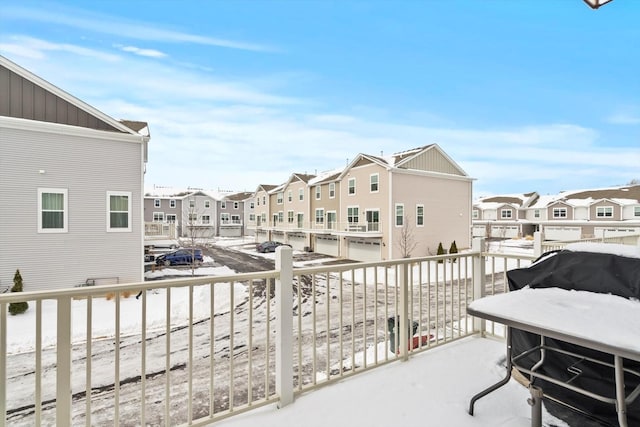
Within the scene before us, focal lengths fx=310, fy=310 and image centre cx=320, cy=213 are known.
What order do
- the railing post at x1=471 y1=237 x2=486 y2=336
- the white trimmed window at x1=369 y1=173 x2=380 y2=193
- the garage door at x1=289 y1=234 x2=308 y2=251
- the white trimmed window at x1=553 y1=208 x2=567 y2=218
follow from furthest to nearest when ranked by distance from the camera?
1. the white trimmed window at x1=553 y1=208 x2=567 y2=218
2. the garage door at x1=289 y1=234 x2=308 y2=251
3. the white trimmed window at x1=369 y1=173 x2=380 y2=193
4. the railing post at x1=471 y1=237 x2=486 y2=336

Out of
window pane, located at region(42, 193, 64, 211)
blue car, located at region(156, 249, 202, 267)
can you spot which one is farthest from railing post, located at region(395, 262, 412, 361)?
blue car, located at region(156, 249, 202, 267)

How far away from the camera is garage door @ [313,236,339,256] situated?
21766 millimetres

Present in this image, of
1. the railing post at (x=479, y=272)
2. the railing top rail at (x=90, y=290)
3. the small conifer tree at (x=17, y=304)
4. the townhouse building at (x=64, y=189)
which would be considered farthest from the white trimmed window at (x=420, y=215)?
the railing top rail at (x=90, y=290)

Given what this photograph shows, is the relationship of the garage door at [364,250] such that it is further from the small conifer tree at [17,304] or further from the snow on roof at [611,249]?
the snow on roof at [611,249]

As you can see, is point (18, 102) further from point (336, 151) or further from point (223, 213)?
point (223, 213)

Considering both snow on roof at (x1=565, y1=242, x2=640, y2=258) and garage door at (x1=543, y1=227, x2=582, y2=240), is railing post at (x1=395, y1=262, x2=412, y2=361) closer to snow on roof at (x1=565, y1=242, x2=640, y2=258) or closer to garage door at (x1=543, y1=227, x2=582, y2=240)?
snow on roof at (x1=565, y1=242, x2=640, y2=258)

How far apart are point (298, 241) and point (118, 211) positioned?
17034 millimetres

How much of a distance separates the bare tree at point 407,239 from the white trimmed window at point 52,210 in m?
14.9

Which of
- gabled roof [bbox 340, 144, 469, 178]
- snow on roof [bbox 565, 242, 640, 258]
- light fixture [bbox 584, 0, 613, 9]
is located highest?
gabled roof [bbox 340, 144, 469, 178]

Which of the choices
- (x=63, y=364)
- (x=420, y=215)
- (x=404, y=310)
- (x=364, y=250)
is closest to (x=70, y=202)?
(x=63, y=364)

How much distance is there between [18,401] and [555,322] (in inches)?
262

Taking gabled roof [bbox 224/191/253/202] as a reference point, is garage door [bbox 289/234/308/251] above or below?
below

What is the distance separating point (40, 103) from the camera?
9609 millimetres

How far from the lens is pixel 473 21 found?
24.0 feet
